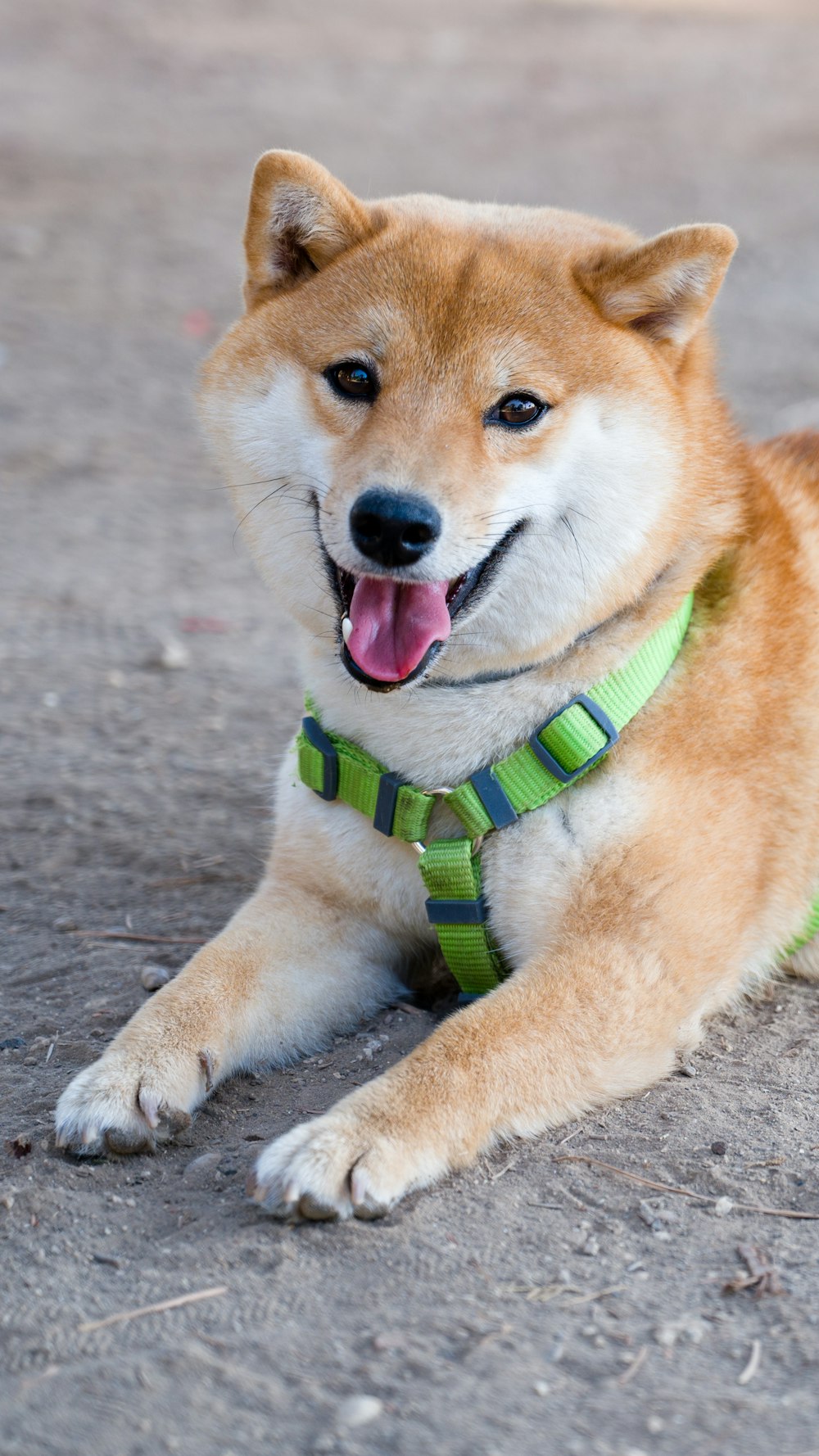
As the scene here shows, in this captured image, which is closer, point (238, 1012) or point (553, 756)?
point (553, 756)

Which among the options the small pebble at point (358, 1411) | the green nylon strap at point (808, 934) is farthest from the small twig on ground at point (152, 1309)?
the green nylon strap at point (808, 934)

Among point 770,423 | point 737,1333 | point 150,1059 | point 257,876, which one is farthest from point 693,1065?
point 770,423

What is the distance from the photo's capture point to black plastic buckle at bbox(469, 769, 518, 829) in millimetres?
2883

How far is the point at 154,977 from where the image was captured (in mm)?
3383

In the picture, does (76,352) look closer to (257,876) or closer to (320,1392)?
(257,876)

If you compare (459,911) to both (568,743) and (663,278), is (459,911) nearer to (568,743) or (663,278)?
(568,743)

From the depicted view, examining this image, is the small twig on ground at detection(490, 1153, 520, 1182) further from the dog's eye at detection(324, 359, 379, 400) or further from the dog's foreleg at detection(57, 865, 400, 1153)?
the dog's eye at detection(324, 359, 379, 400)

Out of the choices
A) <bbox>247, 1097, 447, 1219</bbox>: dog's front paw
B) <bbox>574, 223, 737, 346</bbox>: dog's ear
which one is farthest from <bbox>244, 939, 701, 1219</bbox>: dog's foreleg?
<bbox>574, 223, 737, 346</bbox>: dog's ear

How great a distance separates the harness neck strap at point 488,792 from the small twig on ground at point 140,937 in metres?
0.81

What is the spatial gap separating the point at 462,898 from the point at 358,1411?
3.78 feet

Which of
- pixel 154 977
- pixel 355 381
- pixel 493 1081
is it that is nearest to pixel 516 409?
pixel 355 381

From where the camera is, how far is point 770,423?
720 cm

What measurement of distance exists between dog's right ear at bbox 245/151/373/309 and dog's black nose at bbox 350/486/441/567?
0.74m

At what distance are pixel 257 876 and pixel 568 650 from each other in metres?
1.42
